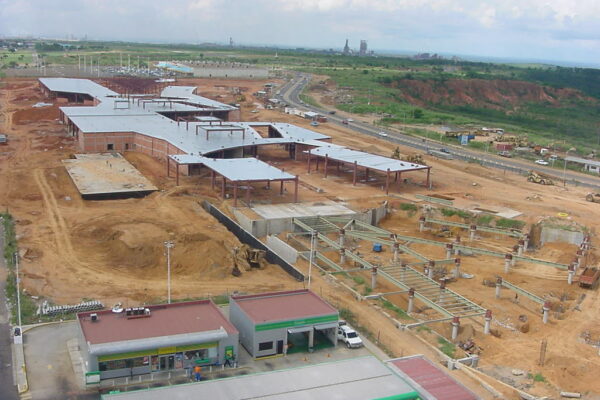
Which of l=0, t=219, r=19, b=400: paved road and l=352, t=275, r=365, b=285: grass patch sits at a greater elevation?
l=0, t=219, r=19, b=400: paved road

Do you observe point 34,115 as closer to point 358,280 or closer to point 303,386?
point 358,280

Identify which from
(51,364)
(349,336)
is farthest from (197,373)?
(349,336)

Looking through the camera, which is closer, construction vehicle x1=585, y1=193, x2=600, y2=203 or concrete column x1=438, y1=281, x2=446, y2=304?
concrete column x1=438, y1=281, x2=446, y2=304

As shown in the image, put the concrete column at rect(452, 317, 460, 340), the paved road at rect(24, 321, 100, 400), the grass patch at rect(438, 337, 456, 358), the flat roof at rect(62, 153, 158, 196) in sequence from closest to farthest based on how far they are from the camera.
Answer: the paved road at rect(24, 321, 100, 400) < the grass patch at rect(438, 337, 456, 358) < the concrete column at rect(452, 317, 460, 340) < the flat roof at rect(62, 153, 158, 196)

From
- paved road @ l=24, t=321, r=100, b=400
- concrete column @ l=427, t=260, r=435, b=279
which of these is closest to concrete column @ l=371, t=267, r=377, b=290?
concrete column @ l=427, t=260, r=435, b=279

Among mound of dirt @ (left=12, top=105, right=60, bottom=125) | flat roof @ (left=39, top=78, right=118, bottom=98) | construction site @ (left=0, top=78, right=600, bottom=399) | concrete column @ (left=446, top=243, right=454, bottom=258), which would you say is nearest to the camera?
construction site @ (left=0, top=78, right=600, bottom=399)

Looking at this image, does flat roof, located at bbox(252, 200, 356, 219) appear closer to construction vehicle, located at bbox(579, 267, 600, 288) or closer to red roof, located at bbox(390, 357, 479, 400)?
construction vehicle, located at bbox(579, 267, 600, 288)

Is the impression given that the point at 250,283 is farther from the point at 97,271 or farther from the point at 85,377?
the point at 85,377

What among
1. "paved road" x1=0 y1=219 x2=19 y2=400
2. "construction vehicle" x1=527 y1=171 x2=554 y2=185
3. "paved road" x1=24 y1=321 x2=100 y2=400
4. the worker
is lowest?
"paved road" x1=24 y1=321 x2=100 y2=400
